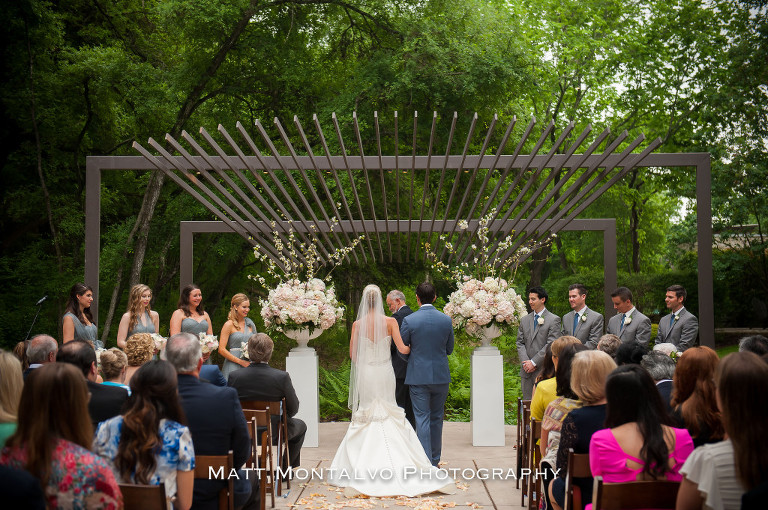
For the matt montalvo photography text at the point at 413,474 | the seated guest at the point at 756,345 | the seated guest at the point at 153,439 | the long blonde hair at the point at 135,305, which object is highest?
the long blonde hair at the point at 135,305

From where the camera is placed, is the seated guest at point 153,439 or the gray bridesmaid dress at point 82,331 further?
the gray bridesmaid dress at point 82,331

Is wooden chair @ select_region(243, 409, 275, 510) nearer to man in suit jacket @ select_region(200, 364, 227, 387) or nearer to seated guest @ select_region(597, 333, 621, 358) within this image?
man in suit jacket @ select_region(200, 364, 227, 387)

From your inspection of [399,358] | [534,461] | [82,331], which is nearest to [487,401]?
[399,358]

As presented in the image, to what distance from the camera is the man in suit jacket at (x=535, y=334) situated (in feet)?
29.4

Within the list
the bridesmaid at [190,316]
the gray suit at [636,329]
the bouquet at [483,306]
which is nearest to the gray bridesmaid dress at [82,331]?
the bridesmaid at [190,316]

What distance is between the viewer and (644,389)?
3.65m

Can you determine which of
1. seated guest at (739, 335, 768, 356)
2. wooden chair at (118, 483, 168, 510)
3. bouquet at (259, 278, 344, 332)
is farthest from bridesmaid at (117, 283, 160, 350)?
seated guest at (739, 335, 768, 356)

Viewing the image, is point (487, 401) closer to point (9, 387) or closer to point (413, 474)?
point (413, 474)

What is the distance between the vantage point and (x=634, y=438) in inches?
144

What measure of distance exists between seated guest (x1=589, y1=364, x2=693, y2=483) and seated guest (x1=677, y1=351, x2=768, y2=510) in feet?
1.86

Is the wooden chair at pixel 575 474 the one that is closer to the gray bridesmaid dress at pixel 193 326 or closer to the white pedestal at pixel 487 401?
the white pedestal at pixel 487 401

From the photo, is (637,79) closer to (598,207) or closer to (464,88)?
(598,207)

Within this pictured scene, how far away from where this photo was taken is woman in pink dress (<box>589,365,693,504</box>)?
3.62 metres

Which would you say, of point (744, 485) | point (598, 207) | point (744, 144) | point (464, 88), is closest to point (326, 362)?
point (464, 88)
